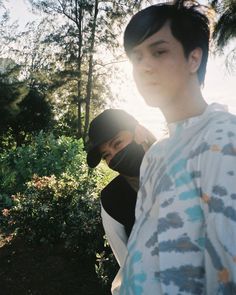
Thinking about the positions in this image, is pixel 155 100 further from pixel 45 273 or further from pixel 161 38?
pixel 45 273

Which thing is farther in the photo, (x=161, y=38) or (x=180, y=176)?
(x=161, y=38)

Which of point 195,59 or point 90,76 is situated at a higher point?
point 195,59

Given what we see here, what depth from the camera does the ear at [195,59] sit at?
4.32 ft

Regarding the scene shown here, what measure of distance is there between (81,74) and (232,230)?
84.6 feet

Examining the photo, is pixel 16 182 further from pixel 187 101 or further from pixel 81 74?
pixel 81 74

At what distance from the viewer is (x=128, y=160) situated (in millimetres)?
2500

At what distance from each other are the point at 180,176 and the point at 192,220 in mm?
112

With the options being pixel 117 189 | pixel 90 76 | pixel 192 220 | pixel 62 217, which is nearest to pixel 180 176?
pixel 192 220

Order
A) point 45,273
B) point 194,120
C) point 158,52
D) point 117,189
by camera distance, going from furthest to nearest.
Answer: point 45,273 < point 117,189 < point 158,52 < point 194,120

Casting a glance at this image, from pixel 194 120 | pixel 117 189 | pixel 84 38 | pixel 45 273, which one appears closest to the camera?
pixel 194 120

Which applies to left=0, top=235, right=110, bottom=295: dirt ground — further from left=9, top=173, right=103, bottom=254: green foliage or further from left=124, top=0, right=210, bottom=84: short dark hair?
left=124, top=0, right=210, bottom=84: short dark hair

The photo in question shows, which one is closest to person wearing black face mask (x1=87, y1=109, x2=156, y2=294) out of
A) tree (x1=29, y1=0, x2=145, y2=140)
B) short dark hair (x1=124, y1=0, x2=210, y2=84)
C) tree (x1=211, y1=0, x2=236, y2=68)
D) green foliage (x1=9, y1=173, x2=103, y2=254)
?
short dark hair (x1=124, y1=0, x2=210, y2=84)

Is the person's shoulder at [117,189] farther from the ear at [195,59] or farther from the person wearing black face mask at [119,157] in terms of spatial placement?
the ear at [195,59]

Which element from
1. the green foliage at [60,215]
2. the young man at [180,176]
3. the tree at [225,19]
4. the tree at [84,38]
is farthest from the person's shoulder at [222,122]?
the tree at [84,38]
